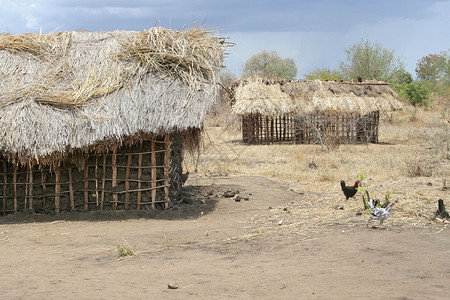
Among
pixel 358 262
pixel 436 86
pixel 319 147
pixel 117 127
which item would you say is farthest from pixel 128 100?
pixel 436 86

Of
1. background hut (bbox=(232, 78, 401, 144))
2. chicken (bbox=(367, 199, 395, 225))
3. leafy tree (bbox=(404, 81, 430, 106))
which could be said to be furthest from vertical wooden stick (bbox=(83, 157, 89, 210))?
leafy tree (bbox=(404, 81, 430, 106))

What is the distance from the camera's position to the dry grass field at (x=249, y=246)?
4043 millimetres

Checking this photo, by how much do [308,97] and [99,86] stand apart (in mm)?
10943

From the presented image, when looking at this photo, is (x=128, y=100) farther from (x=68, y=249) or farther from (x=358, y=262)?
(x=358, y=262)

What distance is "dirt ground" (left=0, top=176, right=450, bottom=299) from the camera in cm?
398

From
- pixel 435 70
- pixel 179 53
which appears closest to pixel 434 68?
pixel 435 70

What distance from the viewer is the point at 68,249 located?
223 inches

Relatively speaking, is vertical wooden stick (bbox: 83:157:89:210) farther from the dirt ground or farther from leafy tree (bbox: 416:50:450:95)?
leafy tree (bbox: 416:50:450:95)

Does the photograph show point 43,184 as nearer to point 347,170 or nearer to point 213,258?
point 213,258

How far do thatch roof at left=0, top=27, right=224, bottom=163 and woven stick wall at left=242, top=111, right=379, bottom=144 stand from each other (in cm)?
840

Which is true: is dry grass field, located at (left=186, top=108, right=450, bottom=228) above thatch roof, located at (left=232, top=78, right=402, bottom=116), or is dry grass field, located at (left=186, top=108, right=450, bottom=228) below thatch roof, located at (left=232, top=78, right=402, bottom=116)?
below

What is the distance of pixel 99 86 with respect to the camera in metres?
7.54

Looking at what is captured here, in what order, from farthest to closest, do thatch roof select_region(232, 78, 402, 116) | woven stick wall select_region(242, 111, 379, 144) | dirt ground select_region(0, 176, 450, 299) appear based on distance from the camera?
thatch roof select_region(232, 78, 402, 116)
woven stick wall select_region(242, 111, 379, 144)
dirt ground select_region(0, 176, 450, 299)

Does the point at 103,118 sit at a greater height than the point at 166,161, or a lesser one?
greater
